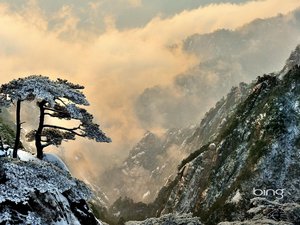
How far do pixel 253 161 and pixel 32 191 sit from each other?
390 feet

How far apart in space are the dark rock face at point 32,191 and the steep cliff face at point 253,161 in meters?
92.6

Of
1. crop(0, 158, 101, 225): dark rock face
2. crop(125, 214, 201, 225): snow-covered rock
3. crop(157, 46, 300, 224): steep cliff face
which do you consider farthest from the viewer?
crop(157, 46, 300, 224): steep cliff face

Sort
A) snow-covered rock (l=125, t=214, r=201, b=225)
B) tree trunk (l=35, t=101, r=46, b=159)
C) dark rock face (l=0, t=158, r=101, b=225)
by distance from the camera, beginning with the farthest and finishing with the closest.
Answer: snow-covered rock (l=125, t=214, r=201, b=225), tree trunk (l=35, t=101, r=46, b=159), dark rock face (l=0, t=158, r=101, b=225)

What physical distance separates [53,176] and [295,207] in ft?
57.6

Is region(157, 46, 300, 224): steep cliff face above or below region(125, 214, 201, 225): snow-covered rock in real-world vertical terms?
above

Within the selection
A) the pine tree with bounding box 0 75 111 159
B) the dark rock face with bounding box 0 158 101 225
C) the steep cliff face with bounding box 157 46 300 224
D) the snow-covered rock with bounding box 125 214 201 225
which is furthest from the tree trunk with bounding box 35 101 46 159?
the steep cliff face with bounding box 157 46 300 224

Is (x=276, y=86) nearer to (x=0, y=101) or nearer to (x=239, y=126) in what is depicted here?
(x=239, y=126)

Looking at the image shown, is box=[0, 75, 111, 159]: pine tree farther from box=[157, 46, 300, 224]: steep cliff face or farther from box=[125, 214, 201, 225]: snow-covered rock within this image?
box=[157, 46, 300, 224]: steep cliff face

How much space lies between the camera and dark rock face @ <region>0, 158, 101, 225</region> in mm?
24047

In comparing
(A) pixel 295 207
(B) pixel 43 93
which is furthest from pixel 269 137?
(B) pixel 43 93

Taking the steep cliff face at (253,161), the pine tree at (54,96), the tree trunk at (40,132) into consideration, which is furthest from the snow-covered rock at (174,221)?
the steep cliff face at (253,161)

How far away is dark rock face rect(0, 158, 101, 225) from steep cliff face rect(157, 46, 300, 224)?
92637mm

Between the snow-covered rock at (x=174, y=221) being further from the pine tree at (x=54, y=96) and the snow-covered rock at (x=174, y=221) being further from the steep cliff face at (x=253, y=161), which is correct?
the steep cliff face at (x=253, y=161)

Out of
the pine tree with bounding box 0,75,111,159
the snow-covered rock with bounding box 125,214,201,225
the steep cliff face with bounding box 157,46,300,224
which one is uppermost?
the steep cliff face with bounding box 157,46,300,224
